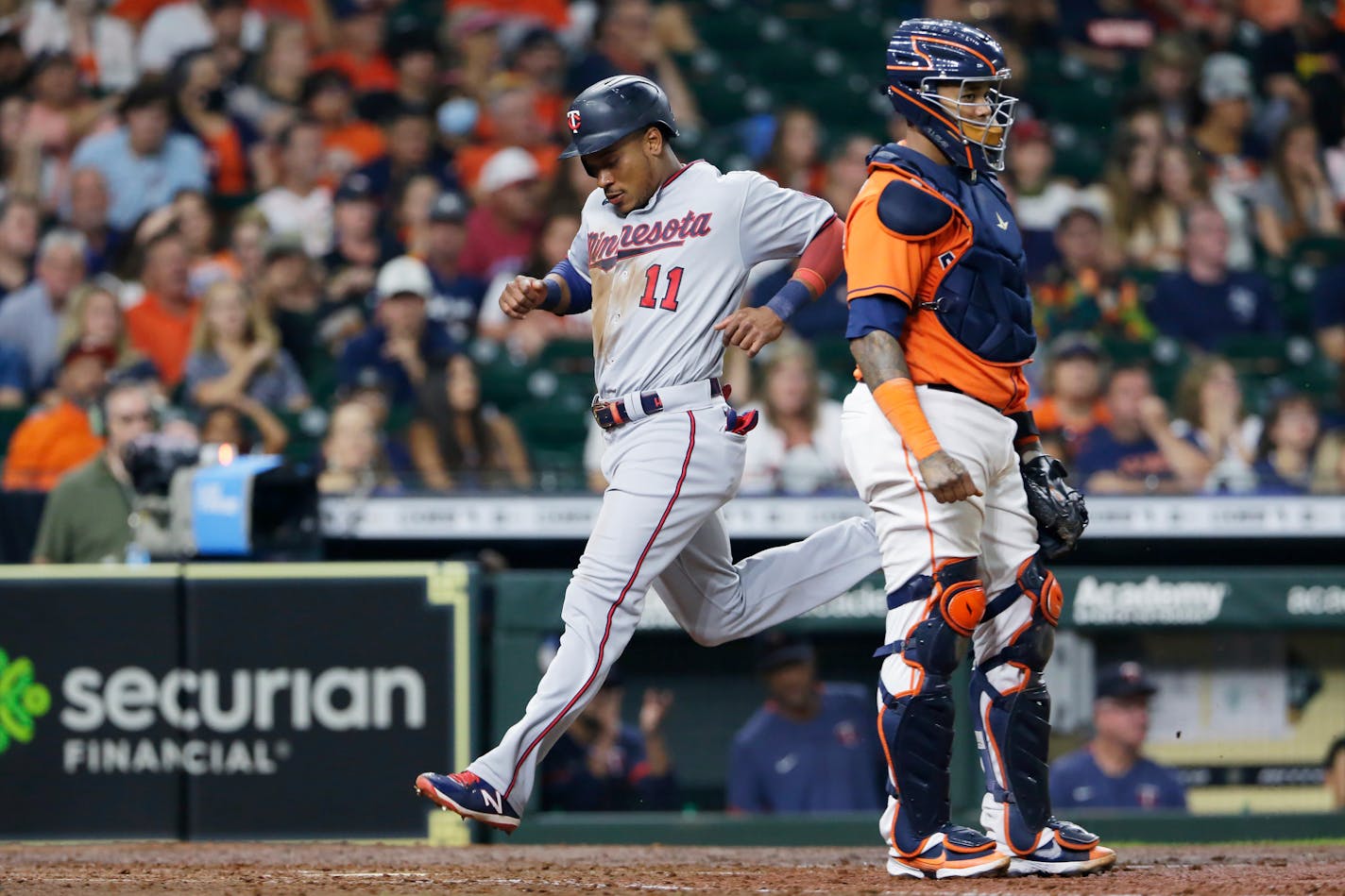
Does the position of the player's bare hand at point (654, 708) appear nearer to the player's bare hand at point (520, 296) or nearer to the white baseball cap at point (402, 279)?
the player's bare hand at point (520, 296)

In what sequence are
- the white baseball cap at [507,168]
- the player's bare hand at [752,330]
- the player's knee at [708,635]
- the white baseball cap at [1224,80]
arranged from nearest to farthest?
the player's bare hand at [752,330], the player's knee at [708,635], the white baseball cap at [507,168], the white baseball cap at [1224,80]

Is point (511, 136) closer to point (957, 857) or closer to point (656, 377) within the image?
point (656, 377)

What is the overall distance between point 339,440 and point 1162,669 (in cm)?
322

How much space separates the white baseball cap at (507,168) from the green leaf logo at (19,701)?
3.77m

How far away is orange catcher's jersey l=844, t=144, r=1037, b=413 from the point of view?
381 centimetres

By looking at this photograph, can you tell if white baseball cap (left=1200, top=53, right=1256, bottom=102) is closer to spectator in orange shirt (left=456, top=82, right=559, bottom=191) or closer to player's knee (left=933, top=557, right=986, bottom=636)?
A: spectator in orange shirt (left=456, top=82, right=559, bottom=191)

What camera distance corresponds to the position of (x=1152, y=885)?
371 centimetres

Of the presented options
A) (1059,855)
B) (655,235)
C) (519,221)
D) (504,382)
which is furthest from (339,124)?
(1059,855)

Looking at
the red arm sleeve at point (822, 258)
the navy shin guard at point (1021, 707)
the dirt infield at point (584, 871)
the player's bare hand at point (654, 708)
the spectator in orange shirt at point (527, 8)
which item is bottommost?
the dirt infield at point (584, 871)

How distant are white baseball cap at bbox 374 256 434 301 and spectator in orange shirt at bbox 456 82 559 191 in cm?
119

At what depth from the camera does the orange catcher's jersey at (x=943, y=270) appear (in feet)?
12.5

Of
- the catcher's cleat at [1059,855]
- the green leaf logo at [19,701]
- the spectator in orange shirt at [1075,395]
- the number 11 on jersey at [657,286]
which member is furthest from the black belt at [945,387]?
the spectator in orange shirt at [1075,395]

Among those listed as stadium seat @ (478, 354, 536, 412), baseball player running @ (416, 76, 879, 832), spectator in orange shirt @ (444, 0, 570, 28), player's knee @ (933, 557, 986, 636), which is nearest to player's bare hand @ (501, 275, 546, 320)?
baseball player running @ (416, 76, 879, 832)

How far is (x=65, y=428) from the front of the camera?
7301 mm
